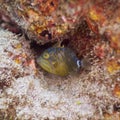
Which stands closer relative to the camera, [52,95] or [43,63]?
[52,95]

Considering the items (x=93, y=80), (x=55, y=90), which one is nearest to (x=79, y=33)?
(x=93, y=80)

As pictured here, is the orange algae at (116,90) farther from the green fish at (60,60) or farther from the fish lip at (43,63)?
the fish lip at (43,63)

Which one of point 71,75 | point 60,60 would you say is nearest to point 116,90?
point 71,75

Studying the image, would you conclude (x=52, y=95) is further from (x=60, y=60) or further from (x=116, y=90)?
(x=116, y=90)

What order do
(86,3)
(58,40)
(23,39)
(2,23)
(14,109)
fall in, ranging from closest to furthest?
(86,3) → (14,109) → (58,40) → (23,39) → (2,23)

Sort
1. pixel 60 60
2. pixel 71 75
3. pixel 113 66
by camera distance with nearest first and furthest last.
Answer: pixel 113 66 → pixel 60 60 → pixel 71 75

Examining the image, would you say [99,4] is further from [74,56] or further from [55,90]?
[55,90]

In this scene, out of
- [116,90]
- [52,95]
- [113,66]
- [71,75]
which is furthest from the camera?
[71,75]

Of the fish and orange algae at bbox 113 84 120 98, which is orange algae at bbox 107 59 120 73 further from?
the fish

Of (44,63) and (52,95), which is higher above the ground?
(44,63)
